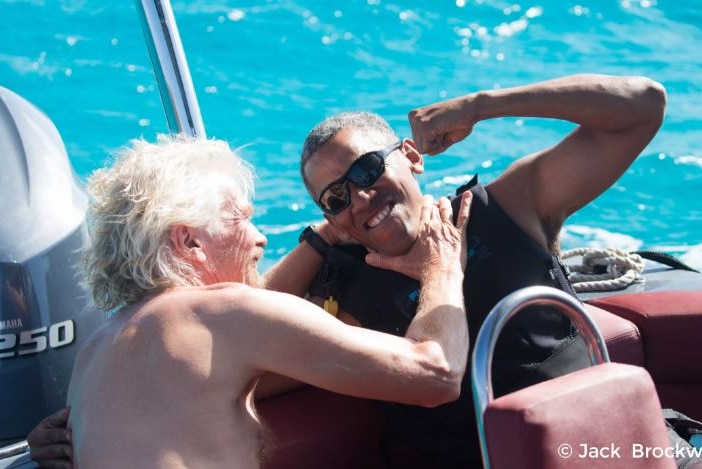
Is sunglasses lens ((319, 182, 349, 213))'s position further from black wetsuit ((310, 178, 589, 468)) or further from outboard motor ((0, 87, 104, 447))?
outboard motor ((0, 87, 104, 447))

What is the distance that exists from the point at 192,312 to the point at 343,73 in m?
6.08

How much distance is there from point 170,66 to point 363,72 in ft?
16.2

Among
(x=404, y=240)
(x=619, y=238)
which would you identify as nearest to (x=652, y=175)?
(x=619, y=238)

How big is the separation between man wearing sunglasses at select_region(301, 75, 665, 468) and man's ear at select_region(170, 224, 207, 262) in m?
0.53

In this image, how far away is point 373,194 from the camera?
2.49 metres

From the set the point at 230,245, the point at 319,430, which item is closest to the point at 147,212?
→ the point at 230,245

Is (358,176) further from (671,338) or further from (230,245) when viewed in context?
(671,338)

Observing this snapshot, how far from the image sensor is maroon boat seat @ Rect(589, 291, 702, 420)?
2.76m

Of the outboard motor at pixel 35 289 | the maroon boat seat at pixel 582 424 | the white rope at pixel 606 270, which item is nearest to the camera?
the maroon boat seat at pixel 582 424

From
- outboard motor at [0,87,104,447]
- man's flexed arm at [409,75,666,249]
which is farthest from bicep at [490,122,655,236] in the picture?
outboard motor at [0,87,104,447]

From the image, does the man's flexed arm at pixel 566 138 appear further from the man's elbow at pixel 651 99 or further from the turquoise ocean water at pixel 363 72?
the turquoise ocean water at pixel 363 72

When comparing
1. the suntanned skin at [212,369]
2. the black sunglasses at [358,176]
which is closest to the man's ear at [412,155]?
the black sunglasses at [358,176]

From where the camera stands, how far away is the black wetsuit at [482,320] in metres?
2.37

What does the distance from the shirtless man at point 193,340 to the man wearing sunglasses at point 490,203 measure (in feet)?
1.20
